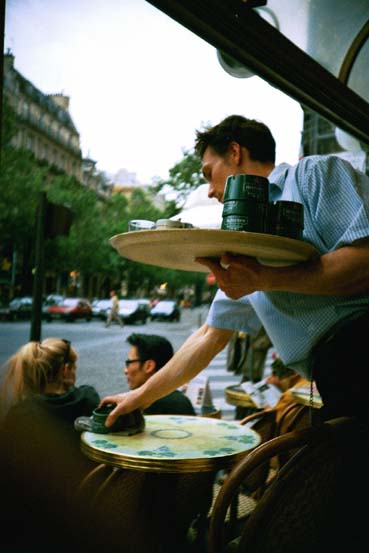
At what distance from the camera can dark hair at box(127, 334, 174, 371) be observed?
2.73m

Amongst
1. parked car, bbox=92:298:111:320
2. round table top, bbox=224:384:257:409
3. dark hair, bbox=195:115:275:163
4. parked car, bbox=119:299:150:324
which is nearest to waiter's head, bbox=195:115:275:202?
dark hair, bbox=195:115:275:163

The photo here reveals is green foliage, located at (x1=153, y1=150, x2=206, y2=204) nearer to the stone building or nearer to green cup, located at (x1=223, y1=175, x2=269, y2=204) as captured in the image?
the stone building

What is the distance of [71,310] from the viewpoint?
1467cm

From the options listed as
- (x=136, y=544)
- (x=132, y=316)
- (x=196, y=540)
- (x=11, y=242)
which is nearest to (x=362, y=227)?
(x=136, y=544)

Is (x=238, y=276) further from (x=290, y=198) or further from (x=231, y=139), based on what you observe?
(x=231, y=139)

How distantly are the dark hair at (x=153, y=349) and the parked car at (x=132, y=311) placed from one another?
47.7ft

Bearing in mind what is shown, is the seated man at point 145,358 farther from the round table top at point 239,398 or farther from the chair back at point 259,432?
the round table top at point 239,398

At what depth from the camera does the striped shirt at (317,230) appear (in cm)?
120

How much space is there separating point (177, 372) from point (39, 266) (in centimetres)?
264

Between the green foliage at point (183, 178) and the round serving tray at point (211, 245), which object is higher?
the green foliage at point (183, 178)

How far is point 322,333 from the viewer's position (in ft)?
4.11

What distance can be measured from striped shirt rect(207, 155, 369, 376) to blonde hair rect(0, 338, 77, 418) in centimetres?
123

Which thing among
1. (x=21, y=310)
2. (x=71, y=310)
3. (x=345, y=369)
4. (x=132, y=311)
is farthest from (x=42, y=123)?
(x=132, y=311)

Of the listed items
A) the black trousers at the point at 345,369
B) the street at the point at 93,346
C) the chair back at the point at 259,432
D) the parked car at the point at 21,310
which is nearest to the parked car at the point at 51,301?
the street at the point at 93,346
